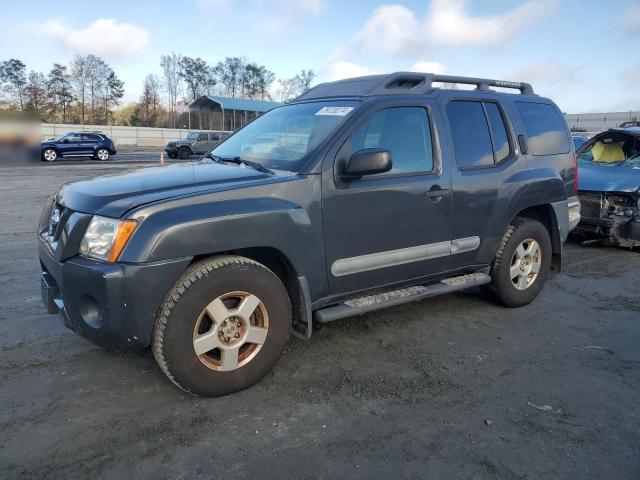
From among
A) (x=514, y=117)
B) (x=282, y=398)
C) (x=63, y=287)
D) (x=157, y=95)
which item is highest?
(x=157, y=95)

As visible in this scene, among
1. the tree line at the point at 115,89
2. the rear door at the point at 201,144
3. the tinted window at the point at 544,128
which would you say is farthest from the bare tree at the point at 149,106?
the tinted window at the point at 544,128

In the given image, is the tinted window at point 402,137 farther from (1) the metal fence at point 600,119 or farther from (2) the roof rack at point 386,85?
(1) the metal fence at point 600,119

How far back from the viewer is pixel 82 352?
364cm

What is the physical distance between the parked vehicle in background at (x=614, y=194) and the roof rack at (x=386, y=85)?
3.79 m

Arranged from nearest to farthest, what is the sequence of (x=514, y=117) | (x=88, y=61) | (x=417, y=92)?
(x=417, y=92)
(x=514, y=117)
(x=88, y=61)

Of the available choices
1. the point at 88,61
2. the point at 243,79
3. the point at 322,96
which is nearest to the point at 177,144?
the point at 322,96

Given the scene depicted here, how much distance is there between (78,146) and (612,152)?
2559 cm

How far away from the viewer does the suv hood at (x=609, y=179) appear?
23.4 feet

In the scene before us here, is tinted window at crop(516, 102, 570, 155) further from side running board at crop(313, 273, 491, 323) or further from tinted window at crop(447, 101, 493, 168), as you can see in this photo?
side running board at crop(313, 273, 491, 323)

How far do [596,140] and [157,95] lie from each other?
6629 cm

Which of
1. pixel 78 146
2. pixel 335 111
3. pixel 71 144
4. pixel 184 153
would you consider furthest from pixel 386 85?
pixel 184 153

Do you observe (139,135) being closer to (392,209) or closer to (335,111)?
(335,111)

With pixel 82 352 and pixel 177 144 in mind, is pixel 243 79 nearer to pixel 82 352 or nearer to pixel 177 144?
pixel 177 144

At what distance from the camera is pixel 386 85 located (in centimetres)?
399
